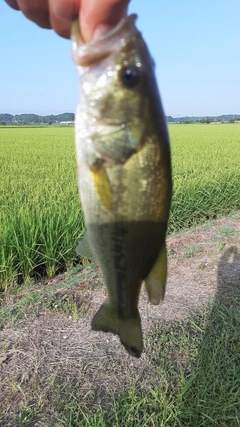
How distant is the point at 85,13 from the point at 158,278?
678mm

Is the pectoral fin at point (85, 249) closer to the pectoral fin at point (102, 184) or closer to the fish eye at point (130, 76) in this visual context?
the pectoral fin at point (102, 184)

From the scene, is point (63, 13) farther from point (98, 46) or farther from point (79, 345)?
point (79, 345)

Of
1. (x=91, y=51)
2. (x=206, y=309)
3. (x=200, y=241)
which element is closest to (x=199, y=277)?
(x=206, y=309)

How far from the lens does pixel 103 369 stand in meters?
3.07

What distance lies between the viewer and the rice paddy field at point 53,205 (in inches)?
189

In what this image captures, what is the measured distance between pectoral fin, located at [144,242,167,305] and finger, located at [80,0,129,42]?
1.81 ft

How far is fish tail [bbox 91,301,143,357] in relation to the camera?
1.23m

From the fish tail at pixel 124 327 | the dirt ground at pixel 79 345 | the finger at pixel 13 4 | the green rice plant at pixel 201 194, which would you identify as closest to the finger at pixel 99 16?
the finger at pixel 13 4

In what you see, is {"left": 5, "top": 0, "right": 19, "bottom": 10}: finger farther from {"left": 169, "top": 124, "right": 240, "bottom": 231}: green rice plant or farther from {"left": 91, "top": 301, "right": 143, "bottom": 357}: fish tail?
{"left": 169, "top": 124, "right": 240, "bottom": 231}: green rice plant

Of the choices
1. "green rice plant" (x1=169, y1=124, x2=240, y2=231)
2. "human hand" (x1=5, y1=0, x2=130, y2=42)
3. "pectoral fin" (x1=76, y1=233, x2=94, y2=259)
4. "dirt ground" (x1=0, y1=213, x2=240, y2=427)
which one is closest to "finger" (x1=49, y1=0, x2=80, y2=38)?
"human hand" (x1=5, y1=0, x2=130, y2=42)

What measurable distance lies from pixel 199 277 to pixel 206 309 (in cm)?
83

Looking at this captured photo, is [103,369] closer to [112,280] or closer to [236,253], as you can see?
[112,280]

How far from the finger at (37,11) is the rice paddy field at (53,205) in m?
3.58

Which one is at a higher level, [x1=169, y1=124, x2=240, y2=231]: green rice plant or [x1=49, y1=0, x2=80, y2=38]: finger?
[x1=49, y1=0, x2=80, y2=38]: finger
